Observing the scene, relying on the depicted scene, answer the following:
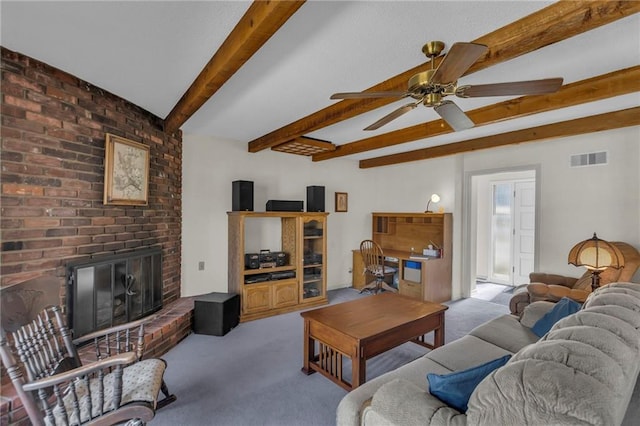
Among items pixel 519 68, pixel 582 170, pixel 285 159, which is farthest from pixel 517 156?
pixel 285 159

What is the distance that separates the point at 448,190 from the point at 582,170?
5.39 feet

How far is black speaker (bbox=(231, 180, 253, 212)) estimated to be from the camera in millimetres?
3928

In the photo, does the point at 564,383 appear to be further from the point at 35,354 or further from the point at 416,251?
the point at 416,251

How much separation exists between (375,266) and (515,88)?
356 centimetres

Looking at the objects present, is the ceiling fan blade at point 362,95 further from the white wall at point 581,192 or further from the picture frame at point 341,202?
the picture frame at point 341,202

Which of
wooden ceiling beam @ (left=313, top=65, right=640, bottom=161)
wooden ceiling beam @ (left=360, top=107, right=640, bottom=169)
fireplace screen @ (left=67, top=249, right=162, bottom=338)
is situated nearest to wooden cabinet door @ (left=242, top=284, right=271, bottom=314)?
fireplace screen @ (left=67, top=249, right=162, bottom=338)

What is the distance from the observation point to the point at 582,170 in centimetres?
363

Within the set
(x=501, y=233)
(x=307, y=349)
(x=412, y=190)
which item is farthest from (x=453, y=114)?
(x=501, y=233)

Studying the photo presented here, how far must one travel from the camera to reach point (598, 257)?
2891 millimetres

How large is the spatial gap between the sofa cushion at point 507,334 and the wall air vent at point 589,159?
2.31 meters

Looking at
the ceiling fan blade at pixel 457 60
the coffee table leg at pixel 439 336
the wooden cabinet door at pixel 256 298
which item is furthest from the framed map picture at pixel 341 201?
the ceiling fan blade at pixel 457 60

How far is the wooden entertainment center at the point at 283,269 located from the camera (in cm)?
383

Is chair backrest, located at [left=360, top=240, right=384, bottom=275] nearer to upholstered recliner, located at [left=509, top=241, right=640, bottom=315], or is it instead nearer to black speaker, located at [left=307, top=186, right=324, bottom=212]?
black speaker, located at [left=307, top=186, right=324, bottom=212]

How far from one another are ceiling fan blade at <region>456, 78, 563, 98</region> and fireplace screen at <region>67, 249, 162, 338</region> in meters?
2.97
